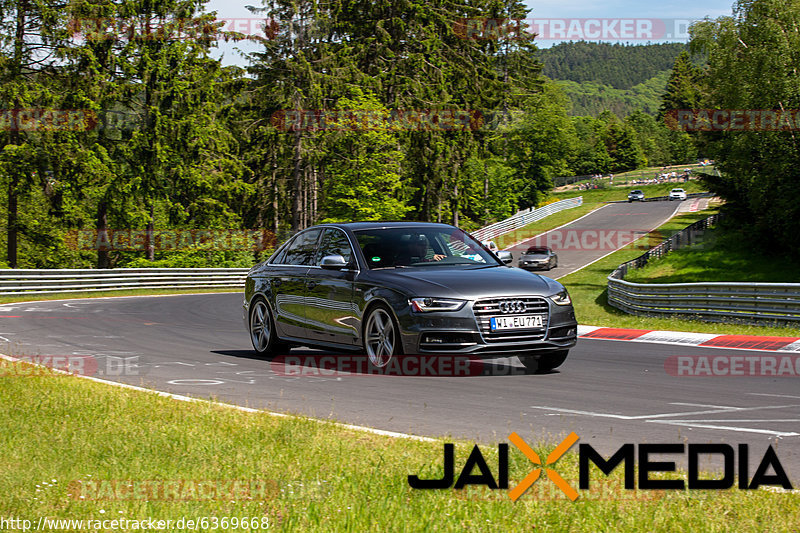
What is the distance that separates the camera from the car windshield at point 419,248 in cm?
1129

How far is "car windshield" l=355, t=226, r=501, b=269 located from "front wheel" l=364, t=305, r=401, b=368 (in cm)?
80

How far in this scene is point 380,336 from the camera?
10625mm

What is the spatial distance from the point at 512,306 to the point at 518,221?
67422 millimetres

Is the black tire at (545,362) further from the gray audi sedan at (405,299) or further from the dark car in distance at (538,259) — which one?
the dark car in distance at (538,259)

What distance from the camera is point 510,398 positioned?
886 centimetres

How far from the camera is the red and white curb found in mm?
14390

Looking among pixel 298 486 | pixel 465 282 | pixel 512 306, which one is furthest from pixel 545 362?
pixel 298 486

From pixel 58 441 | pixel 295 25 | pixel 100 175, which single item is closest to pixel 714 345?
pixel 58 441

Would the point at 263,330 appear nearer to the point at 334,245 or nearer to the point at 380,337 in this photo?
the point at 334,245

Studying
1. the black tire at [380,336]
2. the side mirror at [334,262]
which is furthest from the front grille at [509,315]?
the side mirror at [334,262]

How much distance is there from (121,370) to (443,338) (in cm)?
434

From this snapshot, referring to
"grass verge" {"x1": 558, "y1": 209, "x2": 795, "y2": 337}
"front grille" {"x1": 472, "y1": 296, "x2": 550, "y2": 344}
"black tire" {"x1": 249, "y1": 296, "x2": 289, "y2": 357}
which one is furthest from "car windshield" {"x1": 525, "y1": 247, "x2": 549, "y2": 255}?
"front grille" {"x1": 472, "y1": 296, "x2": 550, "y2": 344}

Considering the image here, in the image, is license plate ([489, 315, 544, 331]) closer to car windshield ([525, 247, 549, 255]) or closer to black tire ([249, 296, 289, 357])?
black tire ([249, 296, 289, 357])

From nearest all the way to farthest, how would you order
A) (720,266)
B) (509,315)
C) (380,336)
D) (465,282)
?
(509,315), (465,282), (380,336), (720,266)
